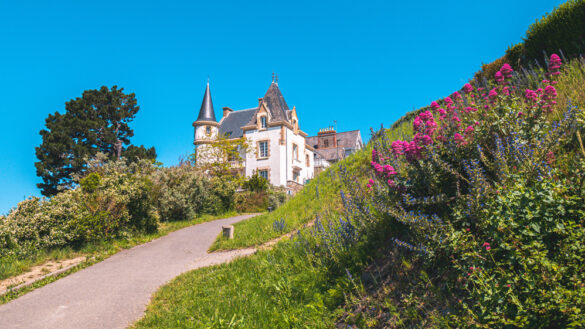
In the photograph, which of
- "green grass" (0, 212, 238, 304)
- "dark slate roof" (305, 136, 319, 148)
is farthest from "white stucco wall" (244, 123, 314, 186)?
"green grass" (0, 212, 238, 304)

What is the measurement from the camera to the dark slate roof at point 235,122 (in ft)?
130

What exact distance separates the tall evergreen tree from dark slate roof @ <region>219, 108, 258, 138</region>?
28.5 ft

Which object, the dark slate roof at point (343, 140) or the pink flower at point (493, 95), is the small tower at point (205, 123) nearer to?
the dark slate roof at point (343, 140)

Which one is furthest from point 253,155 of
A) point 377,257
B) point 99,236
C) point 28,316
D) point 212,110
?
point 377,257

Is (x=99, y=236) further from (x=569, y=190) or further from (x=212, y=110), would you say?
(x=212, y=110)

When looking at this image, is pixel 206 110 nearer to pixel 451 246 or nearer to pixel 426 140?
pixel 426 140

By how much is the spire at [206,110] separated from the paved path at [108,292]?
30.2 metres

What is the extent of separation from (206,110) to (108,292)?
3551 centimetres

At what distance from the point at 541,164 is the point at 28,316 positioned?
789 centimetres

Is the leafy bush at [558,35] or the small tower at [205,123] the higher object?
the small tower at [205,123]

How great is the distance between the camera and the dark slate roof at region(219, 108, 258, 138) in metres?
39.6

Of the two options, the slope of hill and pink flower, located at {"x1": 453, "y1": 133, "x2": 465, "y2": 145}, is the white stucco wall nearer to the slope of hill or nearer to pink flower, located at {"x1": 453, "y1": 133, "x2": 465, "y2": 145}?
the slope of hill

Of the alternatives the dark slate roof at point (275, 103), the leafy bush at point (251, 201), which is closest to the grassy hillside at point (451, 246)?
the leafy bush at point (251, 201)

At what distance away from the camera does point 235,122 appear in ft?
134
